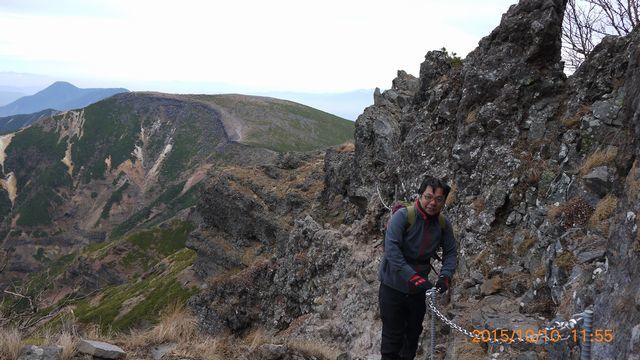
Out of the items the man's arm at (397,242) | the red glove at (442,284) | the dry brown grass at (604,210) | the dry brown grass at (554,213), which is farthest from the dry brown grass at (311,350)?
the dry brown grass at (604,210)

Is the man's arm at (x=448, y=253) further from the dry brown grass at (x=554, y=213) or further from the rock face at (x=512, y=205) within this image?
the dry brown grass at (x=554, y=213)

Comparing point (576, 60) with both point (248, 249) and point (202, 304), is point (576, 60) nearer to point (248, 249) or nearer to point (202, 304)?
point (202, 304)

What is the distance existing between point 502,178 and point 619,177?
560 centimetres

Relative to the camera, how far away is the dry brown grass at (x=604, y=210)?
10.0 metres

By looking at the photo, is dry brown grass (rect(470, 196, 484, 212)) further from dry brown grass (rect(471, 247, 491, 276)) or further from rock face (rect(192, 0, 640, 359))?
dry brown grass (rect(471, 247, 491, 276))

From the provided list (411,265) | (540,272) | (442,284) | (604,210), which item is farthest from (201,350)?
(604,210)

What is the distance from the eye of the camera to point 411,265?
29.3 ft

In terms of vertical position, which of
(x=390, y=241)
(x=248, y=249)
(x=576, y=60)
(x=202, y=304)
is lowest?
(x=248, y=249)

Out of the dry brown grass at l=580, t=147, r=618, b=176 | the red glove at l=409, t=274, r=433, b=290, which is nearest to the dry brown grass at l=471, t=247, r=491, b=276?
the dry brown grass at l=580, t=147, r=618, b=176

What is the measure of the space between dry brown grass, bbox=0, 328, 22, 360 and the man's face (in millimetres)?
7990

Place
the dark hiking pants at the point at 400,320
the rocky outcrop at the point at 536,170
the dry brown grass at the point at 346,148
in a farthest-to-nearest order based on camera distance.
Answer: the dry brown grass at the point at 346,148, the dark hiking pants at the point at 400,320, the rocky outcrop at the point at 536,170

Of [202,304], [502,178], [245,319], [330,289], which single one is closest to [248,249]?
[202,304]

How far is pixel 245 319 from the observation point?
27.8 meters

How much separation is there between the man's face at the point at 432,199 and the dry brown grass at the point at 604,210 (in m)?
4.22
